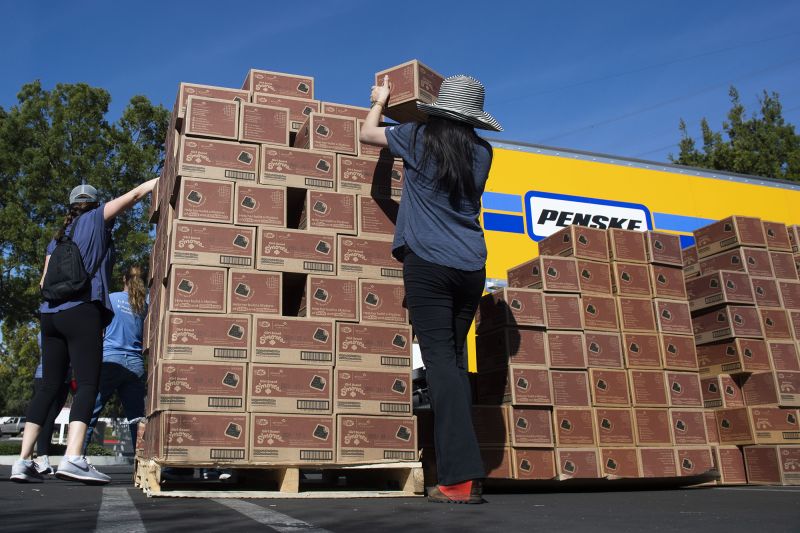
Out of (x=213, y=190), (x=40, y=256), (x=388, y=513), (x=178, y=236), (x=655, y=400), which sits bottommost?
(x=388, y=513)

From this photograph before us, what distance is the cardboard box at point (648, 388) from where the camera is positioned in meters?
5.12

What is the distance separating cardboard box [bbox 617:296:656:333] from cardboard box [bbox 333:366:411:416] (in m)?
2.03

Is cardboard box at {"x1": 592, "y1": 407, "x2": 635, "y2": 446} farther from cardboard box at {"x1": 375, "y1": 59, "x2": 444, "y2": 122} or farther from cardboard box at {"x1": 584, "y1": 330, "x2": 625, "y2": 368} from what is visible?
cardboard box at {"x1": 375, "y1": 59, "x2": 444, "y2": 122}

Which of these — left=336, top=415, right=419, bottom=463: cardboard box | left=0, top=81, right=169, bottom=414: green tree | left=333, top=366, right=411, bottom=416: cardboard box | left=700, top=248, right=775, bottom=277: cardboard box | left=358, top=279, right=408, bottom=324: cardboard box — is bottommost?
left=336, top=415, right=419, bottom=463: cardboard box

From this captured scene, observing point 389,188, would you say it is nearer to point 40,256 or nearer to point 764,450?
point 764,450

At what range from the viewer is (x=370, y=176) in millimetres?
4574

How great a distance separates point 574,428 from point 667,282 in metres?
1.59

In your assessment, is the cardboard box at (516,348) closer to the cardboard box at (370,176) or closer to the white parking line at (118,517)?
the cardboard box at (370,176)

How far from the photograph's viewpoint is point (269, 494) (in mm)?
3617

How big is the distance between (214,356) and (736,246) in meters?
4.86

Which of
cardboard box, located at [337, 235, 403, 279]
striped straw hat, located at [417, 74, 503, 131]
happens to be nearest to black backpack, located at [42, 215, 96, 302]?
cardboard box, located at [337, 235, 403, 279]

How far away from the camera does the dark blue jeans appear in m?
5.94

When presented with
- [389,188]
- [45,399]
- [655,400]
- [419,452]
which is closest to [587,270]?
[655,400]

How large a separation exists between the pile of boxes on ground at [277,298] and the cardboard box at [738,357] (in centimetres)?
320
